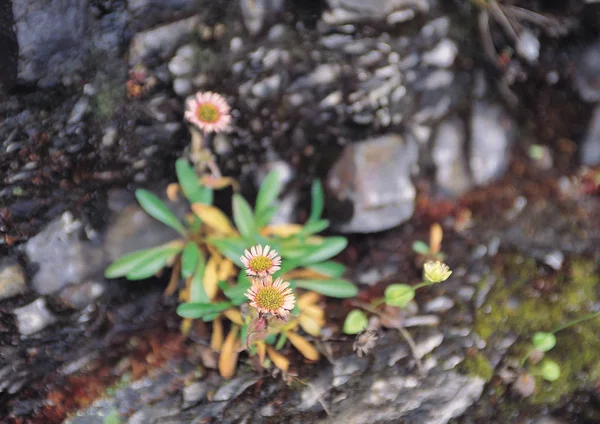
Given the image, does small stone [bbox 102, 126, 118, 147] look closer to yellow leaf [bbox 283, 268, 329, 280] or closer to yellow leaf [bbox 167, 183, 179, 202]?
yellow leaf [bbox 167, 183, 179, 202]

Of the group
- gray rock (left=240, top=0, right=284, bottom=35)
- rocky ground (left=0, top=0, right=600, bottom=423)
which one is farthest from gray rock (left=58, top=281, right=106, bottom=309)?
gray rock (left=240, top=0, right=284, bottom=35)

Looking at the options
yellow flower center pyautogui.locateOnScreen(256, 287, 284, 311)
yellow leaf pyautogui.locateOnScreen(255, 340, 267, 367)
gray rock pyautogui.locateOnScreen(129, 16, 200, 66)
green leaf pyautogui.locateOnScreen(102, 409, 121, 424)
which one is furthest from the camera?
gray rock pyautogui.locateOnScreen(129, 16, 200, 66)

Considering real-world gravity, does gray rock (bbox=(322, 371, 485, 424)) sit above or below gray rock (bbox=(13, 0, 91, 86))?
below

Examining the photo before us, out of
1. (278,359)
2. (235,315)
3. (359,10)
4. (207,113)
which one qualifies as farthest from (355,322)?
(359,10)

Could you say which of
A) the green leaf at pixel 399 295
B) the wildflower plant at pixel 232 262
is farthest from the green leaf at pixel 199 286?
the green leaf at pixel 399 295

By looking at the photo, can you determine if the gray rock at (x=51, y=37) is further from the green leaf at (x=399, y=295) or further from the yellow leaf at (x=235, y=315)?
the green leaf at (x=399, y=295)

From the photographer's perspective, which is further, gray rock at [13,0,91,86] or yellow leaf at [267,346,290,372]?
gray rock at [13,0,91,86]
